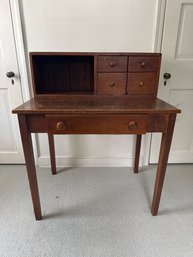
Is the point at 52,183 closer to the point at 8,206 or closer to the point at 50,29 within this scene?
the point at 8,206

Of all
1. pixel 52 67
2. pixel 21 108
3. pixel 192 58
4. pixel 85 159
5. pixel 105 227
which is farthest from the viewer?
pixel 85 159

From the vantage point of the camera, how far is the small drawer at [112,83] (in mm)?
1236

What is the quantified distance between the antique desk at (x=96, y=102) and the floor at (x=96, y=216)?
12 centimetres

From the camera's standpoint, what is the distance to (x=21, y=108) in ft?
3.18

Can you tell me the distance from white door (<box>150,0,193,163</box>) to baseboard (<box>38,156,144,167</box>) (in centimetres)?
27

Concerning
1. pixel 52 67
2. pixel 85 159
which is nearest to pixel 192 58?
pixel 52 67

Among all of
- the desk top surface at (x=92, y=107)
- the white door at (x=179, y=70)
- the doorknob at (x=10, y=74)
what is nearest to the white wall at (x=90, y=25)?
the white door at (x=179, y=70)

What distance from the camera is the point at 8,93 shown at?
1585 mm

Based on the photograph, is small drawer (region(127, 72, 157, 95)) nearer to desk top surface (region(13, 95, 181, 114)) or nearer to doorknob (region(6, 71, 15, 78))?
desk top surface (region(13, 95, 181, 114))

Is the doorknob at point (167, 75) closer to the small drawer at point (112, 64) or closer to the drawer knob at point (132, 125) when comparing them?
Answer: the small drawer at point (112, 64)

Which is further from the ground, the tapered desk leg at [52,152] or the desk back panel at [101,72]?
the desk back panel at [101,72]

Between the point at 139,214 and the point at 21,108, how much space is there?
1.04 meters

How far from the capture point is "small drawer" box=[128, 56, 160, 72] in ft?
3.99

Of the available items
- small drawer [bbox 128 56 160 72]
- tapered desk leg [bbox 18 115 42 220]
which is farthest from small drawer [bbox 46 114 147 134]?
small drawer [bbox 128 56 160 72]
